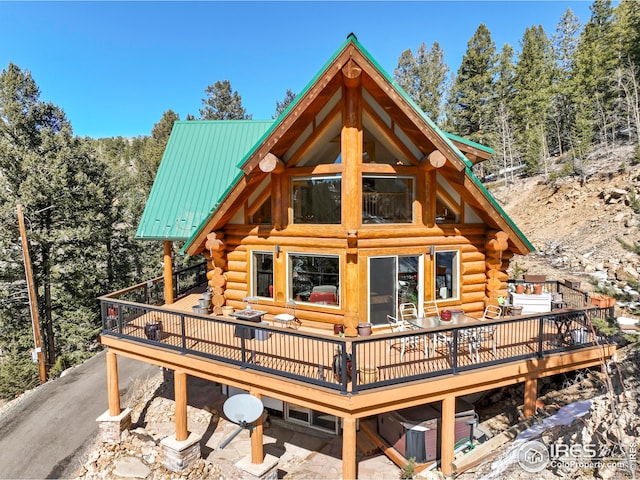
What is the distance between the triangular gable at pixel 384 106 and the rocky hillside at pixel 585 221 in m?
9.02

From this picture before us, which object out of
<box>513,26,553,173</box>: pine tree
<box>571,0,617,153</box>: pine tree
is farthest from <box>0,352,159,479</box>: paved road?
<box>571,0,617,153</box>: pine tree

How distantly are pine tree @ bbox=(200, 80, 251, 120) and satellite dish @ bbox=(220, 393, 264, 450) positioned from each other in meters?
46.5

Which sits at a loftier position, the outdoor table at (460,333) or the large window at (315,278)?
the large window at (315,278)

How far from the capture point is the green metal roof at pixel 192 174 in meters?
13.1

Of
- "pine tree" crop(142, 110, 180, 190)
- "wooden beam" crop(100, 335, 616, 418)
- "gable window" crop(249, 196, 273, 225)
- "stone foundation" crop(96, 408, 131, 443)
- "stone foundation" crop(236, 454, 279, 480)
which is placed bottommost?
"stone foundation" crop(96, 408, 131, 443)

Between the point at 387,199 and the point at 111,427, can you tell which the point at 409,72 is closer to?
the point at 387,199

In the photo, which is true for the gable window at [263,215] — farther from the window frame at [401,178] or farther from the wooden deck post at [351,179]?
the window frame at [401,178]

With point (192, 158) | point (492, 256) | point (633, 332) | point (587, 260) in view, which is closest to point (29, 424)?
point (192, 158)

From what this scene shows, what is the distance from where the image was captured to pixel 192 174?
47.5ft

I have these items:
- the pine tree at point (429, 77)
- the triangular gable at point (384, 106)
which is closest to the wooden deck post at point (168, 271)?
the triangular gable at point (384, 106)

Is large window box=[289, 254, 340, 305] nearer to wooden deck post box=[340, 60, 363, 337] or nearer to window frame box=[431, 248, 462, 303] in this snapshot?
wooden deck post box=[340, 60, 363, 337]

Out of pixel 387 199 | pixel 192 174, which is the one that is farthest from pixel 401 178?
pixel 192 174

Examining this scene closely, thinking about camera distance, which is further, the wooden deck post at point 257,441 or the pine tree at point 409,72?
the pine tree at point 409,72

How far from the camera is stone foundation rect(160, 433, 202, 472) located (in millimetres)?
8883
